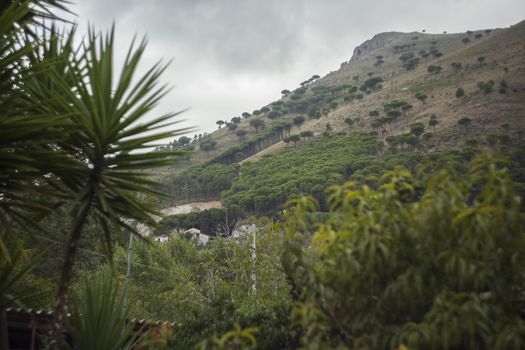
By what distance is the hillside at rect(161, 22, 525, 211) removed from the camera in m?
73.6

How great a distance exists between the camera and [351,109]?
116 m

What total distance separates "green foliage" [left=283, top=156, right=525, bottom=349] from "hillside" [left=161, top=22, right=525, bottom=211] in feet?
145

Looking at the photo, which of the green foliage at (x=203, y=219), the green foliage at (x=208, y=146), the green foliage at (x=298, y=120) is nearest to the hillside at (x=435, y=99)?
the green foliage at (x=208, y=146)

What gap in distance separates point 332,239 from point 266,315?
127 inches

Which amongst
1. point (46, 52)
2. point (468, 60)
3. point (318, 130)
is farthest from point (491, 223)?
point (468, 60)

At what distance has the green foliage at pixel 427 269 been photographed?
7.20 feet

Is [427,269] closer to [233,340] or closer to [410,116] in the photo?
[233,340]

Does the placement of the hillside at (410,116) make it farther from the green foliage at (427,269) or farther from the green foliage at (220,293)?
the green foliage at (427,269)

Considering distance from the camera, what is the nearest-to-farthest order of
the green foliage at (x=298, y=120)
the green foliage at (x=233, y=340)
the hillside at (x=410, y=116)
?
the green foliage at (x=233, y=340) → the hillside at (x=410, y=116) → the green foliage at (x=298, y=120)

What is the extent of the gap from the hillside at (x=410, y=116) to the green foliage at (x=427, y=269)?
1738 inches

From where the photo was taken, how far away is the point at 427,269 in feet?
7.81

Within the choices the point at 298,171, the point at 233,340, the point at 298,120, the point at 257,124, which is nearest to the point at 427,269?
the point at 233,340

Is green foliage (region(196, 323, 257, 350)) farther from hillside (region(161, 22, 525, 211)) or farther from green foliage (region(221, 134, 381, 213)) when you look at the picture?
green foliage (region(221, 134, 381, 213))

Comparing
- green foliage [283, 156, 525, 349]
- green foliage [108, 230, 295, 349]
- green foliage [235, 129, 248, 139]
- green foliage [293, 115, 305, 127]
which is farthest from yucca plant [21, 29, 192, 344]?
green foliage [235, 129, 248, 139]
